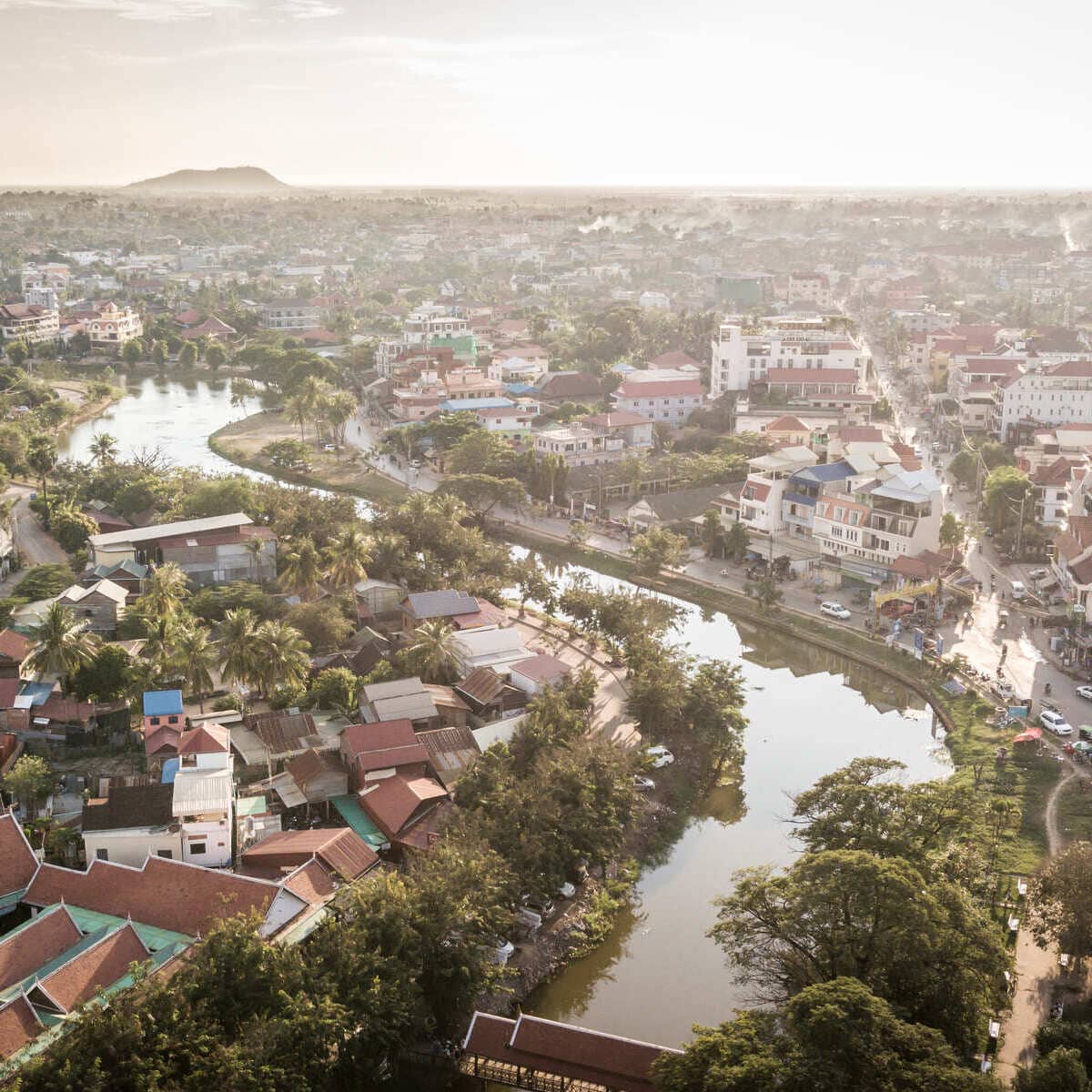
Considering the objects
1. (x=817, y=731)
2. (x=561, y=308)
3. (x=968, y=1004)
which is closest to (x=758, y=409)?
(x=817, y=731)

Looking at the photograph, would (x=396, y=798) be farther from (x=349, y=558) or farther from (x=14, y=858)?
(x=349, y=558)

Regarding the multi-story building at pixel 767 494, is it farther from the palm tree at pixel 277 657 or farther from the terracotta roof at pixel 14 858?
the terracotta roof at pixel 14 858

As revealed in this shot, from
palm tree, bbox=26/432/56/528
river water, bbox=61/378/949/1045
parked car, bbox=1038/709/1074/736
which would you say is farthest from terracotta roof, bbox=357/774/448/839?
palm tree, bbox=26/432/56/528

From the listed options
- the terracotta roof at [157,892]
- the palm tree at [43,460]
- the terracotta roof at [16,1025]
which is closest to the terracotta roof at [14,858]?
the terracotta roof at [157,892]

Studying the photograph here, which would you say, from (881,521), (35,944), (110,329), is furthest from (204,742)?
(110,329)

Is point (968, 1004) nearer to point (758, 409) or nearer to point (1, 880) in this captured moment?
point (1, 880)
